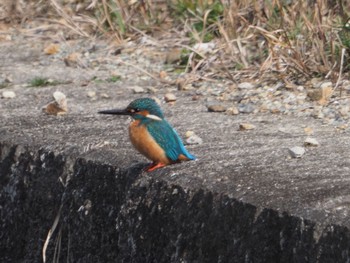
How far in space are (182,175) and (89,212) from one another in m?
0.54

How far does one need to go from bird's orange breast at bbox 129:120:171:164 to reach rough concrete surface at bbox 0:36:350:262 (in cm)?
6

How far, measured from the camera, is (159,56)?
7.36 metres

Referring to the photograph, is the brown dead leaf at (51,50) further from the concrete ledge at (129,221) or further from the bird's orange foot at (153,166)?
the bird's orange foot at (153,166)

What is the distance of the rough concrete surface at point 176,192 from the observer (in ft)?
12.9

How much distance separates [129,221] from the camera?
460 cm

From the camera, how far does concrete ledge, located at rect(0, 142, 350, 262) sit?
12.6ft

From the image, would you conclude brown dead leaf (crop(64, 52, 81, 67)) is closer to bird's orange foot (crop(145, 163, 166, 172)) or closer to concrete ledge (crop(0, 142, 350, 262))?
concrete ledge (crop(0, 142, 350, 262))

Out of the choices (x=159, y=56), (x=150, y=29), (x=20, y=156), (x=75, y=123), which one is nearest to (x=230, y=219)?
(x=20, y=156)

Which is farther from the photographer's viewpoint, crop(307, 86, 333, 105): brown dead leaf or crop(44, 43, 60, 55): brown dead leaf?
crop(44, 43, 60, 55): brown dead leaf

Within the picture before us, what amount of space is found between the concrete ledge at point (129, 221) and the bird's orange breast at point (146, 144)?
0.25 feet

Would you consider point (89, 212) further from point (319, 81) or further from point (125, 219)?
point (319, 81)

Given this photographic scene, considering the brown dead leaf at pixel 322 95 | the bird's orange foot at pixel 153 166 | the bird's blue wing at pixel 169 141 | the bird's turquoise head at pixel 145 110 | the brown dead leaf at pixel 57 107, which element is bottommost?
the brown dead leaf at pixel 322 95

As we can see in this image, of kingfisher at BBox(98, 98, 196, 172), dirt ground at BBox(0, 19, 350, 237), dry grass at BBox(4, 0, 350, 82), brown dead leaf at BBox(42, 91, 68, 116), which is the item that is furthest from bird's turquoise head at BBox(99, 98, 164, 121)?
dry grass at BBox(4, 0, 350, 82)

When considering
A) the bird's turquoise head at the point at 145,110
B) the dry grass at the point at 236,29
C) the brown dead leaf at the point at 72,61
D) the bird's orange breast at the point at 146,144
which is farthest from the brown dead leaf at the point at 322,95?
the brown dead leaf at the point at 72,61
